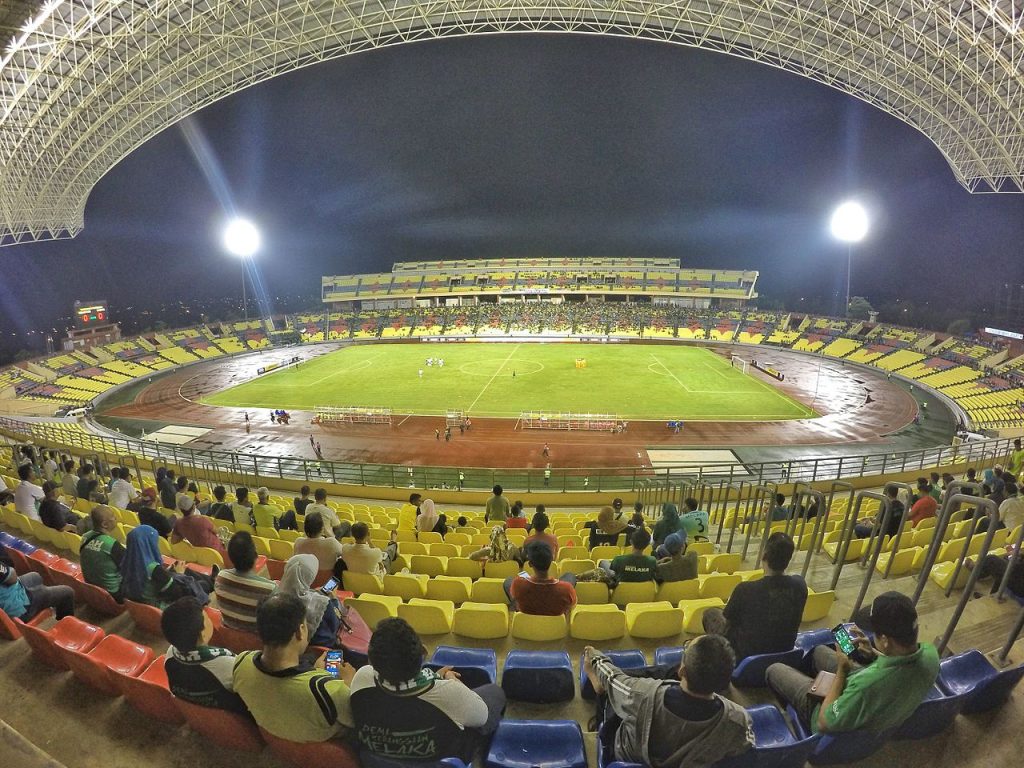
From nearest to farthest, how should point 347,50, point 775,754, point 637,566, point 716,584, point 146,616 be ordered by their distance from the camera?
1. point 775,754
2. point 146,616
3. point 637,566
4. point 716,584
5. point 347,50

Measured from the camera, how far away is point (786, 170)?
211 feet

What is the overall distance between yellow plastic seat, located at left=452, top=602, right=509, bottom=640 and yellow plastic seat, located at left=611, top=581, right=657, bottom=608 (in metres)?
1.42

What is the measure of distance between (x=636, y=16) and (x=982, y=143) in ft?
71.3

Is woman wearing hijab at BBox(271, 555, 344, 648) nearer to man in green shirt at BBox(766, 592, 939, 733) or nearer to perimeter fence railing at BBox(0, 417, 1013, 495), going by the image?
man in green shirt at BBox(766, 592, 939, 733)

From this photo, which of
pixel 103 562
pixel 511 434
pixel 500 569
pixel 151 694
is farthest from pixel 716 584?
pixel 511 434

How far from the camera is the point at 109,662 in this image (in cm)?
375

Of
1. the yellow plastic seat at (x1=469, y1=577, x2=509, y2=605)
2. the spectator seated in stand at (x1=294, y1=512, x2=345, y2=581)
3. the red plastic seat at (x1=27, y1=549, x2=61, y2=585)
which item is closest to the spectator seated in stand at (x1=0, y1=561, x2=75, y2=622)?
the red plastic seat at (x1=27, y1=549, x2=61, y2=585)

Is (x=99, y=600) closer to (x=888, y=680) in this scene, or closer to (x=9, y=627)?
(x=9, y=627)

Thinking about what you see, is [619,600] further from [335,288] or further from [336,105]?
[335,288]

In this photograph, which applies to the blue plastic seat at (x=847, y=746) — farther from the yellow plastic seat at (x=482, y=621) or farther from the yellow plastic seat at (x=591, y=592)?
the yellow plastic seat at (x=591, y=592)

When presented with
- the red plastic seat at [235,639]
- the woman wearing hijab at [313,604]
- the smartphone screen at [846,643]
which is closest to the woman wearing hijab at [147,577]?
the red plastic seat at [235,639]

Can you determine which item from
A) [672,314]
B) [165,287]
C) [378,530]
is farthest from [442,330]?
[378,530]

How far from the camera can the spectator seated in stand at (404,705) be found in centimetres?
250

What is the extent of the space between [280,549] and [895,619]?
23.3 feet
